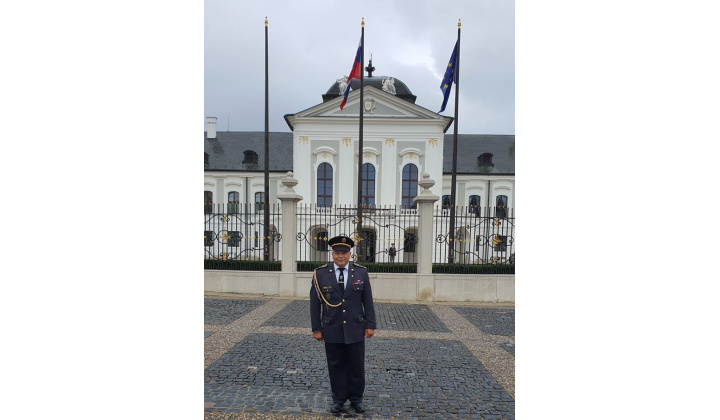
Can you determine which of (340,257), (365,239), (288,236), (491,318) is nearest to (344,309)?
(340,257)

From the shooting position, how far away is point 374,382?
457cm

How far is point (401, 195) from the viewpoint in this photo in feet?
88.3

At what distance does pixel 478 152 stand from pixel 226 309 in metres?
29.8

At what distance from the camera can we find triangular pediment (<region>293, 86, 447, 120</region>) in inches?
1029

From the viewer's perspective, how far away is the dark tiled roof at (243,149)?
105 ft

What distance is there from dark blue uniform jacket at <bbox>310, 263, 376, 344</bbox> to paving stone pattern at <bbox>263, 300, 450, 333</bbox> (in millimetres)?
3313

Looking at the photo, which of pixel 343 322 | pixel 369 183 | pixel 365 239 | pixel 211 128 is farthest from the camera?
pixel 211 128

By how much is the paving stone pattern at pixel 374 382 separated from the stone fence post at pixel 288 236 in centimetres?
419

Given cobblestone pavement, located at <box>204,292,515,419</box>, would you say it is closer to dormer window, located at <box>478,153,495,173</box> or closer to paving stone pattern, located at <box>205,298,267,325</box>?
paving stone pattern, located at <box>205,298,267,325</box>

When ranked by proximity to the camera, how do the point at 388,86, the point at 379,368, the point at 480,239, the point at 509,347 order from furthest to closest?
1. the point at 388,86
2. the point at 480,239
3. the point at 509,347
4. the point at 379,368

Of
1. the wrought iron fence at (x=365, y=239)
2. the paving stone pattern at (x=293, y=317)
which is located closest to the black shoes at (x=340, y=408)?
the paving stone pattern at (x=293, y=317)

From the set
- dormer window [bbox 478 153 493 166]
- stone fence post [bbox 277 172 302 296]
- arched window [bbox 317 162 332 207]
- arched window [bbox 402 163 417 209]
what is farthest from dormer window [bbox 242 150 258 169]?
stone fence post [bbox 277 172 302 296]

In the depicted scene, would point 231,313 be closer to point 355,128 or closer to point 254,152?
point 355,128

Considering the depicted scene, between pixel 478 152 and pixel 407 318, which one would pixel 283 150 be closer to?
pixel 478 152
